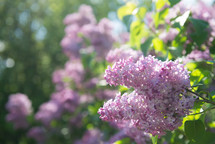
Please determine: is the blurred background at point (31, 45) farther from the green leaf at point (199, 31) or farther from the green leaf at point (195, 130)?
the green leaf at point (195, 130)

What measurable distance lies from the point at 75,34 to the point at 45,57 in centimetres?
682

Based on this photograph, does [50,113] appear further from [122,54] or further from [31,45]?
[31,45]

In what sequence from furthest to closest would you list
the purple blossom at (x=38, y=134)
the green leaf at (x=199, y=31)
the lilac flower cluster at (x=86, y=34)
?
the purple blossom at (x=38, y=134) < the lilac flower cluster at (x=86, y=34) < the green leaf at (x=199, y=31)

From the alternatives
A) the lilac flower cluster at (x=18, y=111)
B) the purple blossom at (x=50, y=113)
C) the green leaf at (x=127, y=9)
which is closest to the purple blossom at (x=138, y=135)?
the green leaf at (x=127, y=9)

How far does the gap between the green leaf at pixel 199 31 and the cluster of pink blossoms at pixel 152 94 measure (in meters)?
0.70

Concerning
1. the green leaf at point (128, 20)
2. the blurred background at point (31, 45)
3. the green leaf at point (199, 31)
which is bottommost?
the green leaf at point (199, 31)

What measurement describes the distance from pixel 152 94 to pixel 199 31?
0.80 metres

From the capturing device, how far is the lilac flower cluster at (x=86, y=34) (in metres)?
3.58

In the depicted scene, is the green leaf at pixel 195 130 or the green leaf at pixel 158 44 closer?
the green leaf at pixel 195 130

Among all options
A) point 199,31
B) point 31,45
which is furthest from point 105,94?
point 31,45

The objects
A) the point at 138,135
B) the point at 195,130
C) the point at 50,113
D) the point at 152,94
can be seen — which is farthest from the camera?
the point at 50,113

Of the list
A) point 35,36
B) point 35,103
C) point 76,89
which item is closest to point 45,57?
point 35,36

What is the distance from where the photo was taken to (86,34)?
143 inches

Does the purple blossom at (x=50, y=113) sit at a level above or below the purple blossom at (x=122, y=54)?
above
